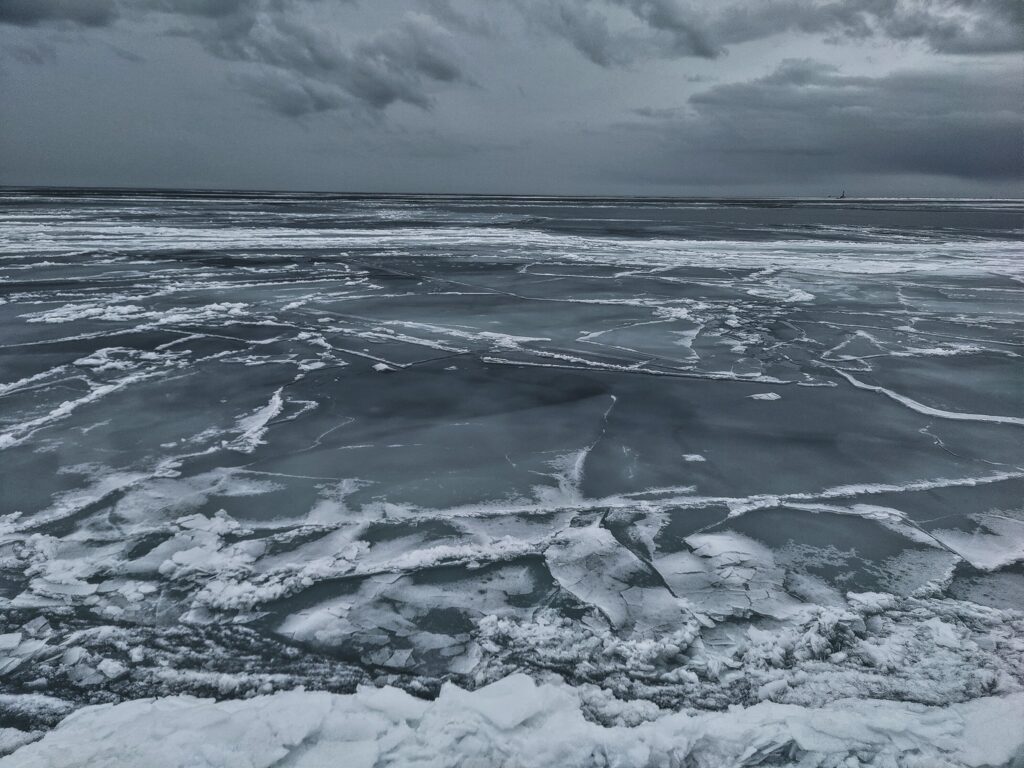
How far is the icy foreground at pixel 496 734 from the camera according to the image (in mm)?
1594

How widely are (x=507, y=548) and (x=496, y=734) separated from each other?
88 centimetres

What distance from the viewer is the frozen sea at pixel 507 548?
1.71 meters

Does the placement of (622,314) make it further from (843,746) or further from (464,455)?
(843,746)

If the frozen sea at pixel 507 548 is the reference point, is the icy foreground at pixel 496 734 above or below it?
below

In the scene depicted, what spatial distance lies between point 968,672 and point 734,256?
12052mm

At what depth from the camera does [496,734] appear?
5.51ft

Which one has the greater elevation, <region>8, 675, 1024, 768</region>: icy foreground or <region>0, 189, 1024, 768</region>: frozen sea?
<region>0, 189, 1024, 768</region>: frozen sea

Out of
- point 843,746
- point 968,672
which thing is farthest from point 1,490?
point 968,672

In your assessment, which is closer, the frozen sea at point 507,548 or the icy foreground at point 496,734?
the icy foreground at point 496,734

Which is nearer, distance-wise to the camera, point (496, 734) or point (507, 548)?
point (496, 734)

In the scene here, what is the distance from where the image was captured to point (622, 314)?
6.94 m

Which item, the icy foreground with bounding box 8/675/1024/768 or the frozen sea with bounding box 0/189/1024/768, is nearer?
the icy foreground with bounding box 8/675/1024/768

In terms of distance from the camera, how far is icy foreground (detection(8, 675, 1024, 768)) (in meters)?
1.59

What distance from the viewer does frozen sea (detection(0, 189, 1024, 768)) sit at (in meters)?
1.71
